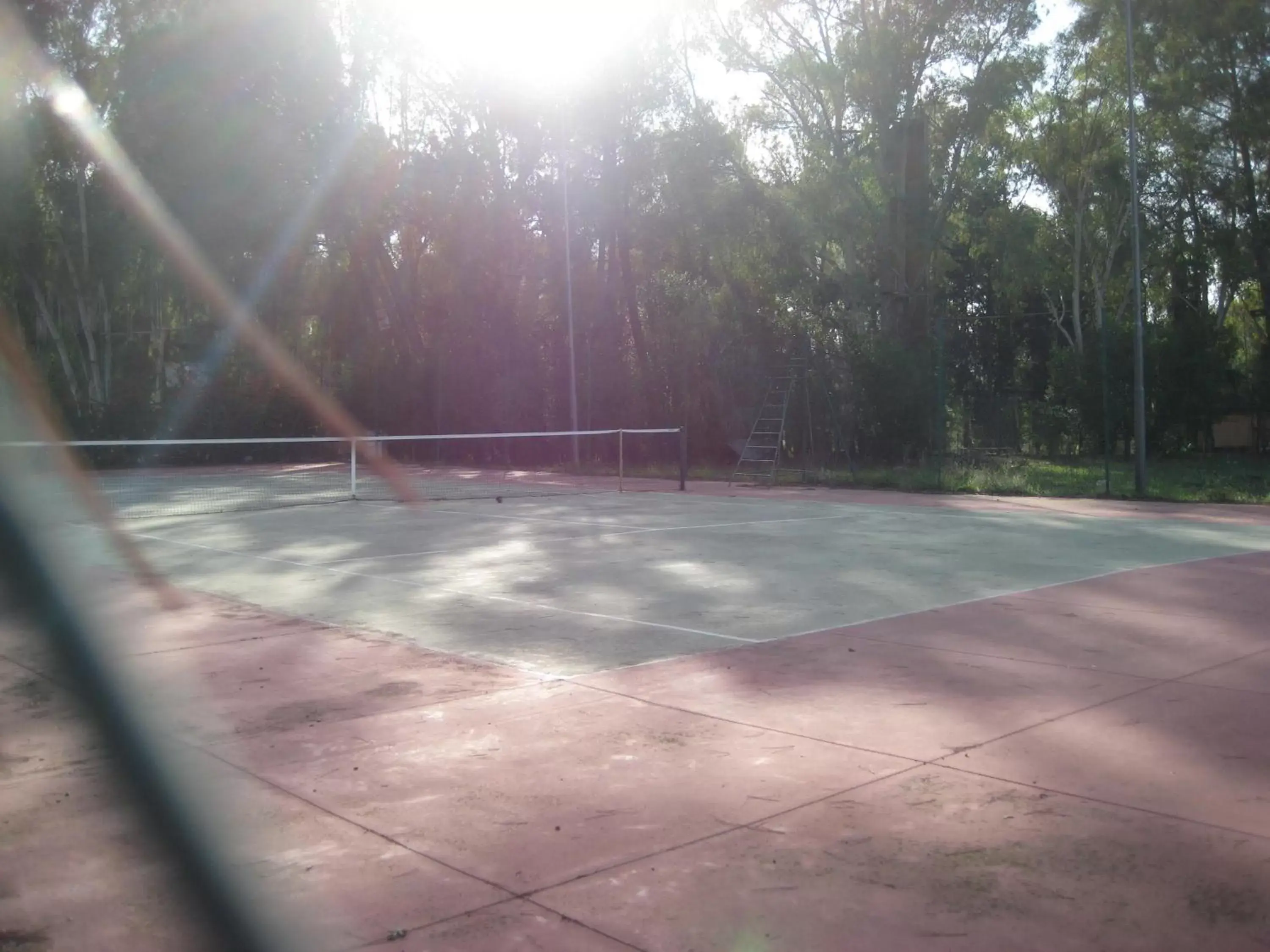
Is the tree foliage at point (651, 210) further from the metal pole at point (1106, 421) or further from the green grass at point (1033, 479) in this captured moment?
the metal pole at point (1106, 421)

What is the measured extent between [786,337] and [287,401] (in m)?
20.0

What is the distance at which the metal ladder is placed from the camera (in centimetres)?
2498

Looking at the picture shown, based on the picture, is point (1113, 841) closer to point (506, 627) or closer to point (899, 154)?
point (506, 627)

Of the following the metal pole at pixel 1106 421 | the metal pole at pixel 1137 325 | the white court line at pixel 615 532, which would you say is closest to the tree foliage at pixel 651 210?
the metal pole at pixel 1106 421

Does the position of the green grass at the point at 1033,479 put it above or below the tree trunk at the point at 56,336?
below

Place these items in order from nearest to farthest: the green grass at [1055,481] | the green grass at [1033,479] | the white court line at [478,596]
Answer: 1. the white court line at [478,596]
2. the green grass at [1055,481]
3. the green grass at [1033,479]

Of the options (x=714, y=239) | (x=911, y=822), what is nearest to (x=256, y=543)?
(x=911, y=822)

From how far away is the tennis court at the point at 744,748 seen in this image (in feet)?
11.7

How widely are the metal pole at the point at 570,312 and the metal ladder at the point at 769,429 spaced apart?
4561mm

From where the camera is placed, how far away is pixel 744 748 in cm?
522

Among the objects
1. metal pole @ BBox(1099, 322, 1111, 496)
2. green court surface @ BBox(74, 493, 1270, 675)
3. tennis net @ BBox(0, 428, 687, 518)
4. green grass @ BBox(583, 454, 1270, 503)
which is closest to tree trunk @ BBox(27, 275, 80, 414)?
tennis net @ BBox(0, 428, 687, 518)

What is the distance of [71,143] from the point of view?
38500mm

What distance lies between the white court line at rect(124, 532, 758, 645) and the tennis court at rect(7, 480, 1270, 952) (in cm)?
8

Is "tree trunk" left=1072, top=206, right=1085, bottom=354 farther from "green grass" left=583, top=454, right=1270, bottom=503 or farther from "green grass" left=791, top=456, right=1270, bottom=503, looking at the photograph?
"green grass" left=791, top=456, right=1270, bottom=503
